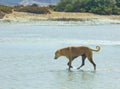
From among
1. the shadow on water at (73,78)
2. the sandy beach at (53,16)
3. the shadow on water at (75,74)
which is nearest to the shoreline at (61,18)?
the sandy beach at (53,16)

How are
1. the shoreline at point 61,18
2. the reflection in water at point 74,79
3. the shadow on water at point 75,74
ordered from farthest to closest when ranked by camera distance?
the shoreline at point 61,18, the shadow on water at point 75,74, the reflection in water at point 74,79

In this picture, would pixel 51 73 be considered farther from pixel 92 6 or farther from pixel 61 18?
pixel 92 6

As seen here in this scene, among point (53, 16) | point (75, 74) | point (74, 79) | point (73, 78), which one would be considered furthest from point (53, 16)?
point (74, 79)

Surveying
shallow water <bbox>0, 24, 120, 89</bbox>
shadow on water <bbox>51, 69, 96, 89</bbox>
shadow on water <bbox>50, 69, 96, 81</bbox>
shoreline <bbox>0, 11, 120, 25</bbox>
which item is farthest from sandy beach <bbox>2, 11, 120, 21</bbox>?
shadow on water <bbox>51, 69, 96, 89</bbox>

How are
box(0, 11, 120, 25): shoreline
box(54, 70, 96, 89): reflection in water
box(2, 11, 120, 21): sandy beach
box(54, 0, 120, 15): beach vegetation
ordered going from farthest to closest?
box(54, 0, 120, 15): beach vegetation, box(2, 11, 120, 21): sandy beach, box(0, 11, 120, 25): shoreline, box(54, 70, 96, 89): reflection in water

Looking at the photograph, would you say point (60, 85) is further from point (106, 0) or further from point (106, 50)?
point (106, 0)

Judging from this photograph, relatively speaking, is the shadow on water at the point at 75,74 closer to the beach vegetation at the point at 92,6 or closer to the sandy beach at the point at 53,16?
the sandy beach at the point at 53,16

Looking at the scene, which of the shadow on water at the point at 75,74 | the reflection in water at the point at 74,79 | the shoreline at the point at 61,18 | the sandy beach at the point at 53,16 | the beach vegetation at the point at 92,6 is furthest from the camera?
the beach vegetation at the point at 92,6

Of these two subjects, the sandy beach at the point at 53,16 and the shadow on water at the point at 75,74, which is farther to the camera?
the sandy beach at the point at 53,16

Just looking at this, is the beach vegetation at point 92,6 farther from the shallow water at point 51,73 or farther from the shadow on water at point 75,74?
the shadow on water at point 75,74

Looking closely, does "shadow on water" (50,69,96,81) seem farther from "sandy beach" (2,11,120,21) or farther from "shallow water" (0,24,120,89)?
"sandy beach" (2,11,120,21)

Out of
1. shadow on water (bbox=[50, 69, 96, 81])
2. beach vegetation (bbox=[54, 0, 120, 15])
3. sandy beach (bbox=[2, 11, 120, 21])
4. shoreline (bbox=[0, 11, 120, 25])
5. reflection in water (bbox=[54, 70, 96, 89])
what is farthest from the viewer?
beach vegetation (bbox=[54, 0, 120, 15])

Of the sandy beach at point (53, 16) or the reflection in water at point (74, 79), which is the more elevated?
the reflection in water at point (74, 79)

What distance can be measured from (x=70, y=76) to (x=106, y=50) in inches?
307
